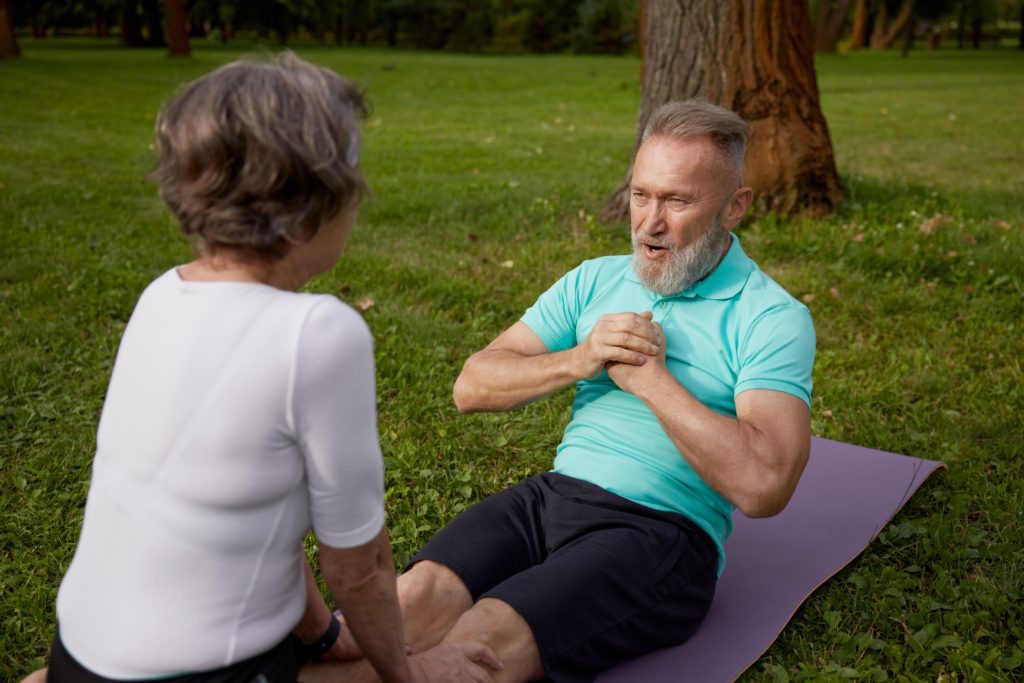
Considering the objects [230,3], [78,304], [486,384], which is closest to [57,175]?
[78,304]

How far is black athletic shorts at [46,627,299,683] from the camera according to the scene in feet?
5.48

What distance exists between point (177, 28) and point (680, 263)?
25.9 metres

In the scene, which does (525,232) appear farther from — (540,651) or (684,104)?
(540,651)

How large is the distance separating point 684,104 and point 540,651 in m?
1.63

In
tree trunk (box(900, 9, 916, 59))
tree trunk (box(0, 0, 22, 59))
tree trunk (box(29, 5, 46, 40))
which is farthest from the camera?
tree trunk (box(29, 5, 46, 40))

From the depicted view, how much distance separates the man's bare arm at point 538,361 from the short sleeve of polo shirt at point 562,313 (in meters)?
0.03

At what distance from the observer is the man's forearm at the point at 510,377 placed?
2.81 m

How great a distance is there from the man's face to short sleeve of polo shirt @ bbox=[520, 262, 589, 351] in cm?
25

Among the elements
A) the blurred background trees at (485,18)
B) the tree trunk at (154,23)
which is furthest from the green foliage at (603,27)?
the tree trunk at (154,23)

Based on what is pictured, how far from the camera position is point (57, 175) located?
30.2 ft

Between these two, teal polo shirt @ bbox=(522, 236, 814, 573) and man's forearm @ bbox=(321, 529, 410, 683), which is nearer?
man's forearm @ bbox=(321, 529, 410, 683)

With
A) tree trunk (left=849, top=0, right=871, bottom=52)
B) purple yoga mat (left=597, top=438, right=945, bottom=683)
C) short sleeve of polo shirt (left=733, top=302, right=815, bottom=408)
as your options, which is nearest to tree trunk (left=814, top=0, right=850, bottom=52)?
tree trunk (left=849, top=0, right=871, bottom=52)

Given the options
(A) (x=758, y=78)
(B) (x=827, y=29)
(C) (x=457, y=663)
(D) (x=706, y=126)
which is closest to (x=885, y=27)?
(B) (x=827, y=29)

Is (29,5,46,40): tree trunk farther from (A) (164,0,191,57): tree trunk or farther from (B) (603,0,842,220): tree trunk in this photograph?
(B) (603,0,842,220): tree trunk
